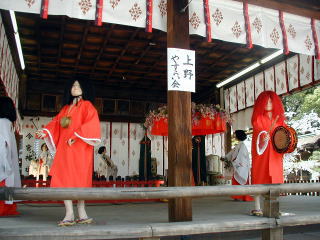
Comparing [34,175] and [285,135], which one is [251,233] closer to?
[285,135]

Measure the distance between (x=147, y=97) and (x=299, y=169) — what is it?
12.6m

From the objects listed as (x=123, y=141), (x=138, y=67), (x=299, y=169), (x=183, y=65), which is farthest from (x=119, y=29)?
(x=299, y=169)

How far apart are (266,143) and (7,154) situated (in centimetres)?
442

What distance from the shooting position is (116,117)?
551 inches

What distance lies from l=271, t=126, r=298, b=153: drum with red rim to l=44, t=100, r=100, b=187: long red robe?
3050 millimetres

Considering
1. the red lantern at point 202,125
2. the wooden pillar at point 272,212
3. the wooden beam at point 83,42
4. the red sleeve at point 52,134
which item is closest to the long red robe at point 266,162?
the wooden pillar at point 272,212

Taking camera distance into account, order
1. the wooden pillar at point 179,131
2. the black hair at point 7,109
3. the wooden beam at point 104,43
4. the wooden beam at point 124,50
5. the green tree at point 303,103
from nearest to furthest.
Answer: the wooden pillar at point 179,131 → the black hair at point 7,109 → the wooden beam at point 104,43 → the wooden beam at point 124,50 → the green tree at point 303,103

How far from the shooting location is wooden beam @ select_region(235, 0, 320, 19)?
615 cm

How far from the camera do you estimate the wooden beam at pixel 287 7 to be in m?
6.15

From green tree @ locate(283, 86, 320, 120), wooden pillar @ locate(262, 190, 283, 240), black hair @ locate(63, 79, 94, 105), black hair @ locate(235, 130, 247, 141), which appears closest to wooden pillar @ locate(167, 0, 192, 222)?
wooden pillar @ locate(262, 190, 283, 240)

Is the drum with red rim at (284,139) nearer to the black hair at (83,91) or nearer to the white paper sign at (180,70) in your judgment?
the white paper sign at (180,70)

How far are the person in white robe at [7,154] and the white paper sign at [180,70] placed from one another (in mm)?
2863

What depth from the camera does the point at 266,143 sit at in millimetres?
5766

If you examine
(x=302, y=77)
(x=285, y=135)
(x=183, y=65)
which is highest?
(x=302, y=77)
